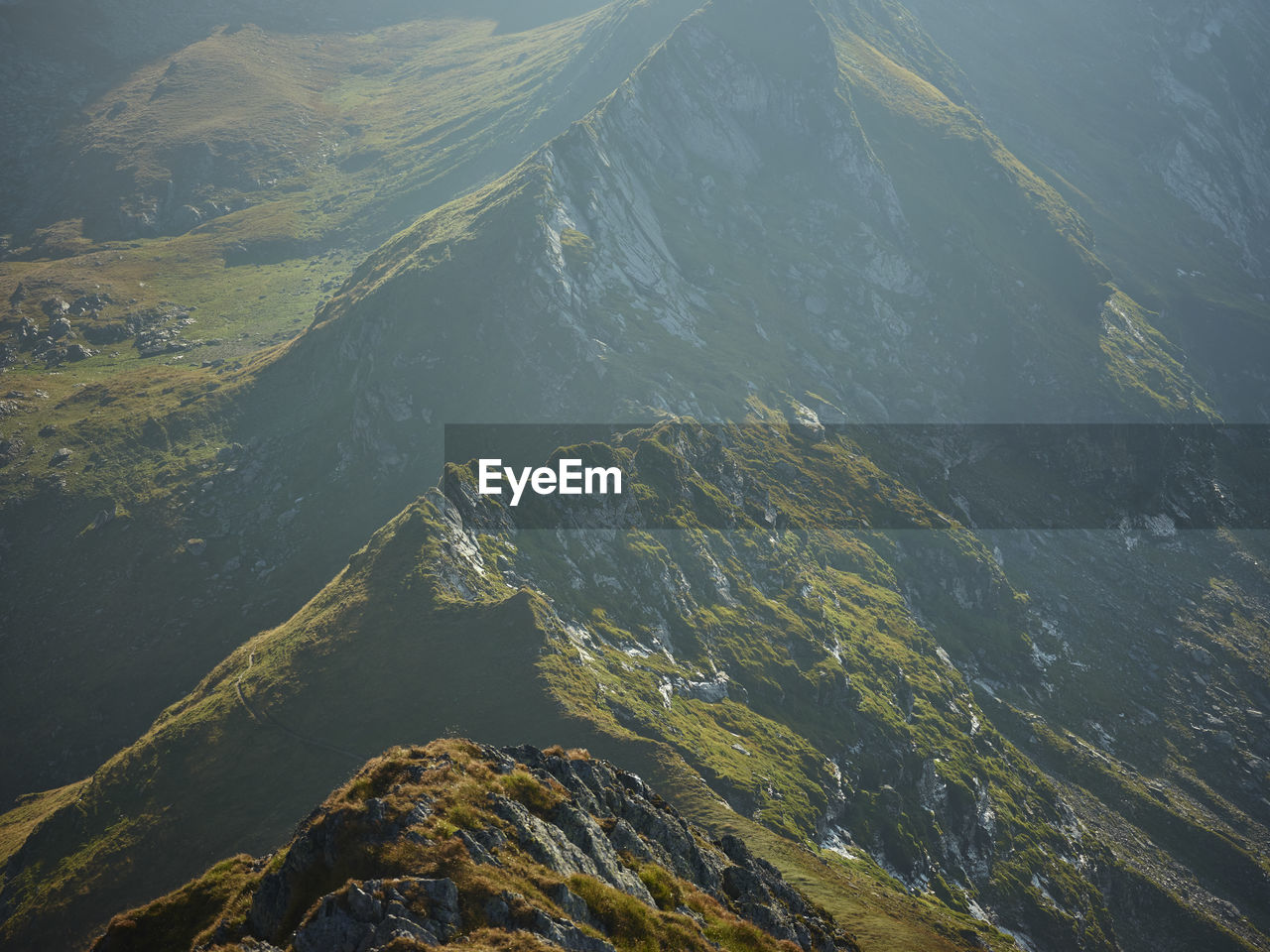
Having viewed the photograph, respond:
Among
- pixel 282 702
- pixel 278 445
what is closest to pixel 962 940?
pixel 282 702

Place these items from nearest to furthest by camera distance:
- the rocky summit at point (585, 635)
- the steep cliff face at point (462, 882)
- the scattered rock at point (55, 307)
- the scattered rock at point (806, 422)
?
the steep cliff face at point (462, 882)
the rocky summit at point (585, 635)
the scattered rock at point (806, 422)
the scattered rock at point (55, 307)

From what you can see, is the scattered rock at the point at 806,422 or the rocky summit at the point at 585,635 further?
the scattered rock at the point at 806,422

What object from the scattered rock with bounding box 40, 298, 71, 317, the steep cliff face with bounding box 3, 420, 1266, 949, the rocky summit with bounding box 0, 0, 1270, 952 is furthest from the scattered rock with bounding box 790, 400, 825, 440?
the scattered rock with bounding box 40, 298, 71, 317

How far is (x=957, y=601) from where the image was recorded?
516 feet

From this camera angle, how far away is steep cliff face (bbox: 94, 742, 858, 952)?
3142 cm

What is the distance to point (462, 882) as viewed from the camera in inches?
1303

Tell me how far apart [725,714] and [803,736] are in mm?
12574

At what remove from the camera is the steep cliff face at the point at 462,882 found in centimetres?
3142
